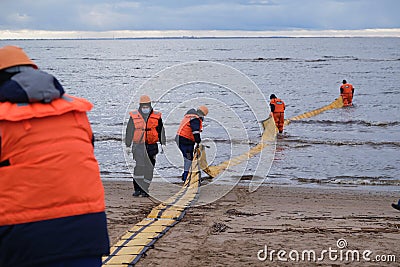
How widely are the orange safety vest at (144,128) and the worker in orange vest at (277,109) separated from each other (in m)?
10.8

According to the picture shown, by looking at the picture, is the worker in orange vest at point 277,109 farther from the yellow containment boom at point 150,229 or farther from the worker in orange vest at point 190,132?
the yellow containment boom at point 150,229

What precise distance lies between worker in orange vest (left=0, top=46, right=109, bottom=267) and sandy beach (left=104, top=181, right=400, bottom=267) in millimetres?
3011

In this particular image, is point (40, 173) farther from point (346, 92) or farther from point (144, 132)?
point (346, 92)

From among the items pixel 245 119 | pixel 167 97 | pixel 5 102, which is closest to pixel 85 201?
pixel 5 102

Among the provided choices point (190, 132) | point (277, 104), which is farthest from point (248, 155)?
point (190, 132)

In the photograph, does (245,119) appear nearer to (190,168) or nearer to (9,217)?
(190,168)

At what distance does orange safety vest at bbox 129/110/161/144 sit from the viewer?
32.0 feet

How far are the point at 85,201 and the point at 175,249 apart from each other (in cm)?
359

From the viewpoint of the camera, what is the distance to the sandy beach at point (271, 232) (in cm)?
614

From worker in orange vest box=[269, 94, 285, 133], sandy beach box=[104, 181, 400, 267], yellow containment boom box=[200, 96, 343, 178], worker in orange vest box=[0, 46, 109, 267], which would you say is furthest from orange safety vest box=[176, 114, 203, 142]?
worker in orange vest box=[269, 94, 285, 133]

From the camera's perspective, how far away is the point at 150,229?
7258mm

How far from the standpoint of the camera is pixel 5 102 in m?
2.84

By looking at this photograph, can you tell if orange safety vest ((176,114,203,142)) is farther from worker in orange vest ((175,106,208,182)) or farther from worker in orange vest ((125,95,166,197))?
worker in orange vest ((125,95,166,197))

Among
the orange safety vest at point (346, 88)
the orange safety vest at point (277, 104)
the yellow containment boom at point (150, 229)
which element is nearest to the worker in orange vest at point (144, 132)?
the yellow containment boom at point (150, 229)
